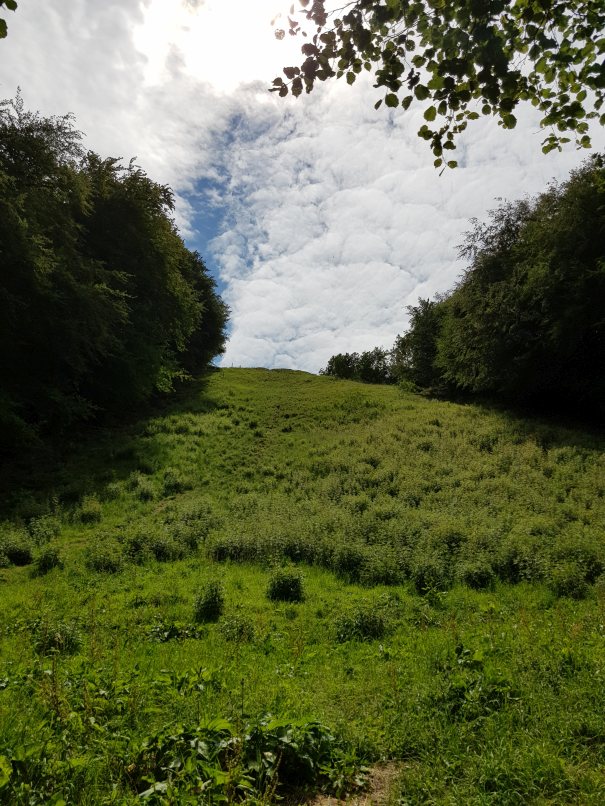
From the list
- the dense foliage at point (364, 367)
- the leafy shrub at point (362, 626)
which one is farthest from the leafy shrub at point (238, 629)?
the dense foliage at point (364, 367)

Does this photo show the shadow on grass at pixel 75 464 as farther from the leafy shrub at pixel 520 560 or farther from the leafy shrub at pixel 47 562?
the leafy shrub at pixel 520 560

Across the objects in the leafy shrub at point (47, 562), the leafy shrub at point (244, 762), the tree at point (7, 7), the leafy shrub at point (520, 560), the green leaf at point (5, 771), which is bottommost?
the leafy shrub at point (47, 562)

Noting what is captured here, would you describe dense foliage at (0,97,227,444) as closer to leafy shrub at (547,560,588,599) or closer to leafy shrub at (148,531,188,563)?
leafy shrub at (148,531,188,563)

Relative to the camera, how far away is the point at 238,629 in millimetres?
8055

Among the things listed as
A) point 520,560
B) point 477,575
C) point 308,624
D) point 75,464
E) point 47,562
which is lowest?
point 47,562

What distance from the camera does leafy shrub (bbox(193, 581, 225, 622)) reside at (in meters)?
8.98

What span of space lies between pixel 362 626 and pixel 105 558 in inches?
284

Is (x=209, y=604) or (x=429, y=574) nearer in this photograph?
(x=209, y=604)

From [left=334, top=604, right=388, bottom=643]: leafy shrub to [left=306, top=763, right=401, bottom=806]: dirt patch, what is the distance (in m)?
3.66

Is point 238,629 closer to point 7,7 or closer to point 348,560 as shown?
point 348,560

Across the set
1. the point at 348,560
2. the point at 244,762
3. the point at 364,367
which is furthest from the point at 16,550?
the point at 364,367

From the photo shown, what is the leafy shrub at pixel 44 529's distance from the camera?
44.4 ft

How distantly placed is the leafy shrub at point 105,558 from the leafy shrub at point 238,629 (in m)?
4.73

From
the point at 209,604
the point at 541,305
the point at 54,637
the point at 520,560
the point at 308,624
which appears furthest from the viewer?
the point at 541,305
